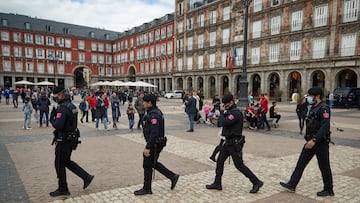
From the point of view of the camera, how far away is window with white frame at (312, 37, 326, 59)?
2648 centimetres

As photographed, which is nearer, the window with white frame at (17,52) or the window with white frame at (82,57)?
the window with white frame at (17,52)

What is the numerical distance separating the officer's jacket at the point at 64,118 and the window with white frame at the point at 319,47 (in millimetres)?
27826

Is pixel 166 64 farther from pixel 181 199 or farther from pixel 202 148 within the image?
pixel 181 199

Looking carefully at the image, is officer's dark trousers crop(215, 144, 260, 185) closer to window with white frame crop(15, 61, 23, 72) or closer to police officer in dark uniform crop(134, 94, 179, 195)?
police officer in dark uniform crop(134, 94, 179, 195)

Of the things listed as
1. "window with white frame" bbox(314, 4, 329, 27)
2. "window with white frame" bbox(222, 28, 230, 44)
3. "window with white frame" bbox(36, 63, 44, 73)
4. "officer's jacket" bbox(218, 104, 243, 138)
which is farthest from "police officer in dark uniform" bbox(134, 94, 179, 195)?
"window with white frame" bbox(36, 63, 44, 73)

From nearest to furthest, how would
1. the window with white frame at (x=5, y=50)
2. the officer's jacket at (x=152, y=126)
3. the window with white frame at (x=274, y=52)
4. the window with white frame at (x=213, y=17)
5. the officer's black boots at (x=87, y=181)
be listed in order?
the officer's jacket at (x=152, y=126), the officer's black boots at (x=87, y=181), the window with white frame at (x=274, y=52), the window with white frame at (x=213, y=17), the window with white frame at (x=5, y=50)

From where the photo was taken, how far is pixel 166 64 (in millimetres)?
47656

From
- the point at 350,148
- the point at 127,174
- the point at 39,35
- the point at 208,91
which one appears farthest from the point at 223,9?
the point at 39,35

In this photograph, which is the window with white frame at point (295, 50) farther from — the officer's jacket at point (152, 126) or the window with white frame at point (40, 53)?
the window with white frame at point (40, 53)

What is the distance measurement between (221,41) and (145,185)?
113ft

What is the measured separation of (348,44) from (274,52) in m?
7.65

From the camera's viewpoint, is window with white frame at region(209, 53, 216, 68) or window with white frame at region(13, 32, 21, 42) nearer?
window with white frame at region(209, 53, 216, 68)

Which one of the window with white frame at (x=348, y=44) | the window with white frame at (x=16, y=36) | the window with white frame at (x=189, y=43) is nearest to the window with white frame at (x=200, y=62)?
the window with white frame at (x=189, y=43)

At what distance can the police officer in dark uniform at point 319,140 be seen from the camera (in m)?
4.14
